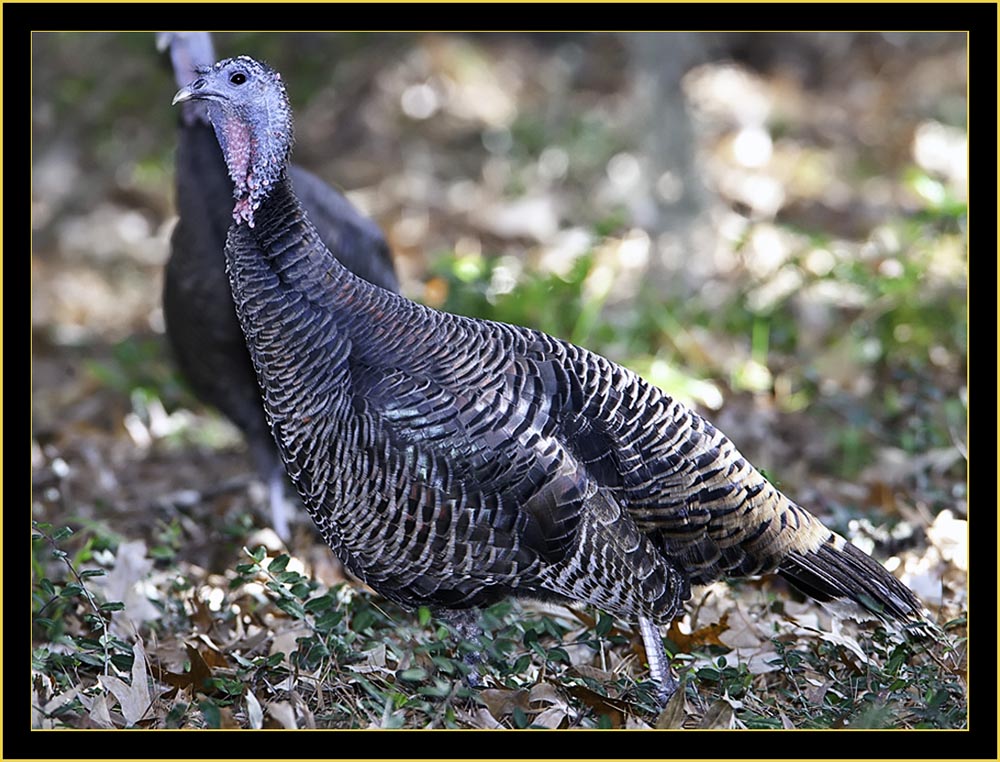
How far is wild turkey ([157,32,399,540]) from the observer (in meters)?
5.44

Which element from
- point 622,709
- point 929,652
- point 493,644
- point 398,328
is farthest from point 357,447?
point 929,652

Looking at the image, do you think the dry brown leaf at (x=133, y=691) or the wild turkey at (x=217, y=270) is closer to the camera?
the dry brown leaf at (x=133, y=691)

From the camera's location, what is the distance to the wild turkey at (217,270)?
5.44 meters

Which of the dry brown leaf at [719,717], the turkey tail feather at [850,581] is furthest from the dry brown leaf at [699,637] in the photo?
the dry brown leaf at [719,717]

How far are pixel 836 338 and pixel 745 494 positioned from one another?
3.13 meters

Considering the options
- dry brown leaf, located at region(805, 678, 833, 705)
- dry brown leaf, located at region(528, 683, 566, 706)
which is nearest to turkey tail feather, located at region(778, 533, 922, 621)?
dry brown leaf, located at region(805, 678, 833, 705)

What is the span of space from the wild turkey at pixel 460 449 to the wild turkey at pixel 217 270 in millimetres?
1458

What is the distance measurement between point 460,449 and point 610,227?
3.46 meters

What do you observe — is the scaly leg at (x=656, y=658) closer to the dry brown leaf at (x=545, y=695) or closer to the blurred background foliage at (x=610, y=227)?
the dry brown leaf at (x=545, y=695)

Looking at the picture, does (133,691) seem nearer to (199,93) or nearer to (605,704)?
(605,704)

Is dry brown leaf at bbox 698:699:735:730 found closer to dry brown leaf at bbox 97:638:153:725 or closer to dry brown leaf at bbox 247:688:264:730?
dry brown leaf at bbox 247:688:264:730

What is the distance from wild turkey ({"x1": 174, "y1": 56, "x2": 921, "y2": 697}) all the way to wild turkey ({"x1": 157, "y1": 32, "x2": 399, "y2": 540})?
57.4 inches

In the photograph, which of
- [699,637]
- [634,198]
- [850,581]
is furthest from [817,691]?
[634,198]

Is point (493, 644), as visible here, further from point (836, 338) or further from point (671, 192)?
point (671, 192)
